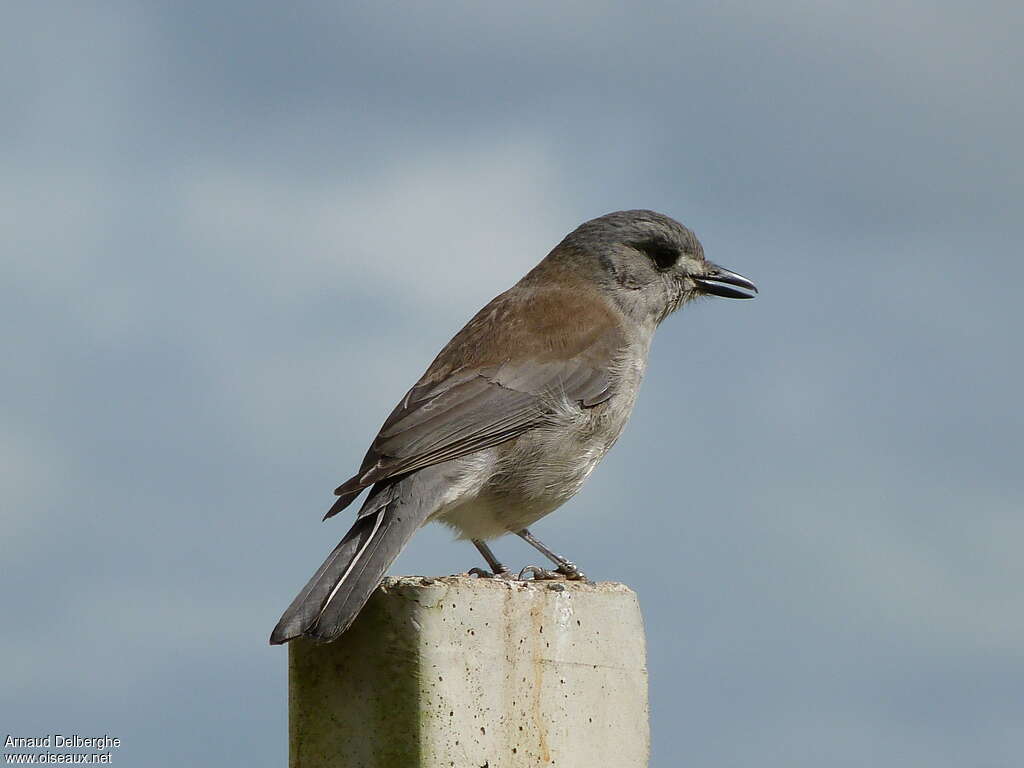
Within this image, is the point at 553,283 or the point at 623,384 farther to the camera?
the point at 553,283

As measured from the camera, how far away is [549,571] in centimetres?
639

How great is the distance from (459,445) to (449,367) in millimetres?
734

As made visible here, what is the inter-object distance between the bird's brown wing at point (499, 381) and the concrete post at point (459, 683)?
1.05 m

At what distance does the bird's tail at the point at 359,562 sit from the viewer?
448 centimetres

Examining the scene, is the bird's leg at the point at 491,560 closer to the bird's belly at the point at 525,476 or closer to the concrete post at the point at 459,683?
the bird's belly at the point at 525,476

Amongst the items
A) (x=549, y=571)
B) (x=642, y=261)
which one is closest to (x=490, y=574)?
(x=549, y=571)

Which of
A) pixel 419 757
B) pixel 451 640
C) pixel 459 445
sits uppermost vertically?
pixel 459 445

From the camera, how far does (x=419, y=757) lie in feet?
14.3

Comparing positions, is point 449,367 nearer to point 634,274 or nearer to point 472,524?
point 472,524

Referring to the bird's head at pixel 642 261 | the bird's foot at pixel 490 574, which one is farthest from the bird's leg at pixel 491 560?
the bird's head at pixel 642 261

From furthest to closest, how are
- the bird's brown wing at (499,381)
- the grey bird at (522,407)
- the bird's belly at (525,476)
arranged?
the bird's belly at (525,476) → the bird's brown wing at (499,381) → the grey bird at (522,407)

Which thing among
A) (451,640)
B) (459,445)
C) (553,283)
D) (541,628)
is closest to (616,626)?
(541,628)

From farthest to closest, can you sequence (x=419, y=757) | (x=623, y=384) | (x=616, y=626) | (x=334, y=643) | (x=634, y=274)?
1. (x=634, y=274)
2. (x=623, y=384)
3. (x=616, y=626)
4. (x=334, y=643)
5. (x=419, y=757)

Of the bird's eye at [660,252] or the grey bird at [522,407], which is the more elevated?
the bird's eye at [660,252]
